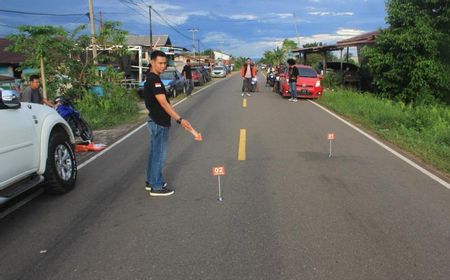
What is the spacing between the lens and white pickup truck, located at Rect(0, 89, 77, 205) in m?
5.02

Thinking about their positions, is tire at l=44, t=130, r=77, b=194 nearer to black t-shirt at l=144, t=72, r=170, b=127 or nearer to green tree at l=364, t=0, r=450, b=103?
black t-shirt at l=144, t=72, r=170, b=127

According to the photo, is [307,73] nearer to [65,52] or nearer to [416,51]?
[416,51]

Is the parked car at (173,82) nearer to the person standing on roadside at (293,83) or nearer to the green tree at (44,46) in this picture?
the person standing on roadside at (293,83)

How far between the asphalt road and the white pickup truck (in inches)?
15.1

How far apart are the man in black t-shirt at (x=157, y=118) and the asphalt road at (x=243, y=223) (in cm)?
25

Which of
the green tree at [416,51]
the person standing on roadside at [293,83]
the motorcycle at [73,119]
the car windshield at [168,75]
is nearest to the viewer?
the motorcycle at [73,119]

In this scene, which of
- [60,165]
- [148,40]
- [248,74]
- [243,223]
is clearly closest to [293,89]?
[248,74]

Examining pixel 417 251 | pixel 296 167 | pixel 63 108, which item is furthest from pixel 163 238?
pixel 63 108

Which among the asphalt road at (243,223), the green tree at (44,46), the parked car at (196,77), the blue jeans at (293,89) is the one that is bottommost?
the asphalt road at (243,223)

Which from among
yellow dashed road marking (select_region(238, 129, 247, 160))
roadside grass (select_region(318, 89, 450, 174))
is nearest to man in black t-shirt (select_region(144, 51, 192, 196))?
yellow dashed road marking (select_region(238, 129, 247, 160))

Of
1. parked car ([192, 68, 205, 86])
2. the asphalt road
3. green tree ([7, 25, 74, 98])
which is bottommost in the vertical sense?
the asphalt road

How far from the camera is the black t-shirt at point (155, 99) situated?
233 inches

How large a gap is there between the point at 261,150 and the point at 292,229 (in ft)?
15.0

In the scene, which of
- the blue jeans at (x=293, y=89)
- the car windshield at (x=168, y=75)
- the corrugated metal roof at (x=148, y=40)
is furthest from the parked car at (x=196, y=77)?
the corrugated metal roof at (x=148, y=40)
